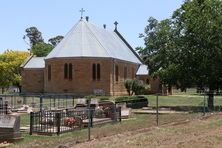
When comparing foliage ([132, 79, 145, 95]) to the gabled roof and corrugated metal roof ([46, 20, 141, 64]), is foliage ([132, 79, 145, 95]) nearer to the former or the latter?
corrugated metal roof ([46, 20, 141, 64])

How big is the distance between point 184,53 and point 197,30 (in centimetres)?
224

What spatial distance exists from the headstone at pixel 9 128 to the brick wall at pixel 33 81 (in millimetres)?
54519

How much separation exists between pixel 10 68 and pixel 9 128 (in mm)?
81535

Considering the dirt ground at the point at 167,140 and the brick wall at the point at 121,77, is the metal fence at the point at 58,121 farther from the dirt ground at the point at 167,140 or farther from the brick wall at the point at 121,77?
the brick wall at the point at 121,77

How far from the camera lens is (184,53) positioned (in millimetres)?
38688

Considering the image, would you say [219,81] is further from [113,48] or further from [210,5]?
[113,48]

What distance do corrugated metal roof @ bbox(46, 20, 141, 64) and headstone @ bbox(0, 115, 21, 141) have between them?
145 feet

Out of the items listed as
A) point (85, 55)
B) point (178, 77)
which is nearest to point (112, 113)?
point (178, 77)

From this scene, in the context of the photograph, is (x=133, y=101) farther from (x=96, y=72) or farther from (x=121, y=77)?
(x=121, y=77)

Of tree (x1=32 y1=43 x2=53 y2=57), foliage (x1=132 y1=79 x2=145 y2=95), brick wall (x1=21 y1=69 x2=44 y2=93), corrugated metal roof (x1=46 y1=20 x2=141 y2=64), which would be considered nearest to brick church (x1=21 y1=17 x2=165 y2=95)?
corrugated metal roof (x1=46 y1=20 x2=141 y2=64)

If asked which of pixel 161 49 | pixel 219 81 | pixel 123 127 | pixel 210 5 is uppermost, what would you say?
pixel 210 5

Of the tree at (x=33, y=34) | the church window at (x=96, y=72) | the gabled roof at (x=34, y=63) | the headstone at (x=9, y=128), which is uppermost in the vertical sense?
the tree at (x=33, y=34)

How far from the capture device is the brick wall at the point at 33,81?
7206cm

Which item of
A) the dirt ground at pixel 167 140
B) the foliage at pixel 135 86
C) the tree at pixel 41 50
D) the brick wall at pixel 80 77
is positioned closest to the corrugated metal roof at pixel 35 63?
the brick wall at pixel 80 77
